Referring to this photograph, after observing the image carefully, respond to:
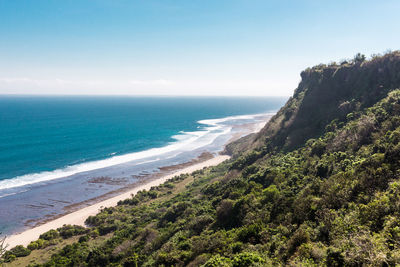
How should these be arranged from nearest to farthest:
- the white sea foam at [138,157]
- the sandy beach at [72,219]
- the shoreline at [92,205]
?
the sandy beach at [72,219] < the shoreline at [92,205] < the white sea foam at [138,157]

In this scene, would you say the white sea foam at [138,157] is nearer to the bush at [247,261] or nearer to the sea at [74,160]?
the sea at [74,160]

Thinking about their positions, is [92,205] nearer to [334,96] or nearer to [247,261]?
[247,261]

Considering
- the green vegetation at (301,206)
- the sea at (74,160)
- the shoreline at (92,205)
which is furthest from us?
the sea at (74,160)

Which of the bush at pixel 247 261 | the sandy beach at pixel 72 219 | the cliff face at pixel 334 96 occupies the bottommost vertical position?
the sandy beach at pixel 72 219

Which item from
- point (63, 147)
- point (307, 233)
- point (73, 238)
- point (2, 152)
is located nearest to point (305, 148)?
point (307, 233)

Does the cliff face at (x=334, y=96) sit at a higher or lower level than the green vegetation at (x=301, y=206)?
higher

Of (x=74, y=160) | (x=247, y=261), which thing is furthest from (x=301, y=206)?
(x=74, y=160)

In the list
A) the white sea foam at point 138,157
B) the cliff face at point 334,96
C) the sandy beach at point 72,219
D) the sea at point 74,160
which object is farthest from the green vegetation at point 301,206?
the white sea foam at point 138,157
